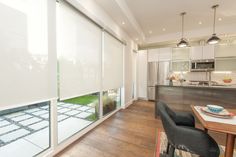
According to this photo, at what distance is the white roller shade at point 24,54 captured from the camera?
1358 mm

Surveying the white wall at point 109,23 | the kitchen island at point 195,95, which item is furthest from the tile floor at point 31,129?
the kitchen island at point 195,95

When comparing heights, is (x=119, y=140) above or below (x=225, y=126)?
below

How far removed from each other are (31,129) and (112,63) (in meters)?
2.60

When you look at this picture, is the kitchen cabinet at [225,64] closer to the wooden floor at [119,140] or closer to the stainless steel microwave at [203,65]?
the stainless steel microwave at [203,65]

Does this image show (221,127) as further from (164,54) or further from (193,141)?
(164,54)

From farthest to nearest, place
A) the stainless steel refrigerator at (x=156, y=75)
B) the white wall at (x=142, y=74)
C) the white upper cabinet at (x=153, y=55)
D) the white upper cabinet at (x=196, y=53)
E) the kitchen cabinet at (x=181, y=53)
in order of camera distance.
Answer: the white wall at (x=142, y=74) < the white upper cabinet at (x=153, y=55) < the stainless steel refrigerator at (x=156, y=75) < the kitchen cabinet at (x=181, y=53) < the white upper cabinet at (x=196, y=53)

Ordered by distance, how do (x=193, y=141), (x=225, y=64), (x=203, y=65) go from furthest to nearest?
(x=203, y=65), (x=225, y=64), (x=193, y=141)

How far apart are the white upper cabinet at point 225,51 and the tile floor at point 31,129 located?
5.23m

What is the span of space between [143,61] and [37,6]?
5.25 metres

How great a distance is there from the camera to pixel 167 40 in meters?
5.63

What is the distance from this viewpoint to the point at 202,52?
5086 mm

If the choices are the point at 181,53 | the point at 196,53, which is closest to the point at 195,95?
the point at 196,53

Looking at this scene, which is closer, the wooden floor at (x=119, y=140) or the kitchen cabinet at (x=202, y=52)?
the wooden floor at (x=119, y=140)

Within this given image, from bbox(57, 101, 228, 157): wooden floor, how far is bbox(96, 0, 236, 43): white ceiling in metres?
2.95
